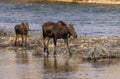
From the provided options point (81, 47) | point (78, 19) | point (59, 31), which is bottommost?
point (78, 19)

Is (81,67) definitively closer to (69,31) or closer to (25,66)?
(25,66)

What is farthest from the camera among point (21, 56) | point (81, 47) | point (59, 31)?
point (81, 47)

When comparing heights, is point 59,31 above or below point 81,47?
above

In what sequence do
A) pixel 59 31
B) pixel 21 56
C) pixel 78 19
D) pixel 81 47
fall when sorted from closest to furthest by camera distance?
1. pixel 21 56
2. pixel 59 31
3. pixel 81 47
4. pixel 78 19

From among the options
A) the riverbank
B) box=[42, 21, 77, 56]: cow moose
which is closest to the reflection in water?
the riverbank

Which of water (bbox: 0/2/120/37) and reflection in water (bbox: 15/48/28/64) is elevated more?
reflection in water (bbox: 15/48/28/64)

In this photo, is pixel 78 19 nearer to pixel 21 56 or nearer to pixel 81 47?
pixel 81 47

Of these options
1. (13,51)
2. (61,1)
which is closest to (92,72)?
(13,51)

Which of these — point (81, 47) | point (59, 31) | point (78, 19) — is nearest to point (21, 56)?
point (59, 31)

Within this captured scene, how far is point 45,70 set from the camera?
15.3 metres

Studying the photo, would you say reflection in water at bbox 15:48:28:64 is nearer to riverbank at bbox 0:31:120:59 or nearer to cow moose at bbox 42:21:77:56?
riverbank at bbox 0:31:120:59

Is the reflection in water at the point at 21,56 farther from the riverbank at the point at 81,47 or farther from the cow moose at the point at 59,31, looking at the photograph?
the cow moose at the point at 59,31

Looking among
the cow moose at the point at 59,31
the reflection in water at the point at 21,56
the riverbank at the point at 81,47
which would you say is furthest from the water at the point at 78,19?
the reflection in water at the point at 21,56

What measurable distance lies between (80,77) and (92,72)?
3.01ft
